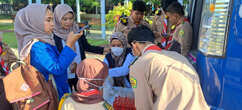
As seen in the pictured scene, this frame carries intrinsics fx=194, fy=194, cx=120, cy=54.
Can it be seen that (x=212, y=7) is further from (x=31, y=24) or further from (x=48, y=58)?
(x=31, y=24)

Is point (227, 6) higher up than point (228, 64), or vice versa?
point (227, 6)

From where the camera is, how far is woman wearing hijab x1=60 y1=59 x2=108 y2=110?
159 cm

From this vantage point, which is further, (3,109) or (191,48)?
(191,48)

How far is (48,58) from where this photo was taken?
1921 millimetres

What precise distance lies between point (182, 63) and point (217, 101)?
0.38 m

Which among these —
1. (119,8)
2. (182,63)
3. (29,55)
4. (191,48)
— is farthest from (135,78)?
(119,8)

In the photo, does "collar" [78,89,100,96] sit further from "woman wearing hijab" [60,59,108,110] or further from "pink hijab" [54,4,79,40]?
"pink hijab" [54,4,79,40]

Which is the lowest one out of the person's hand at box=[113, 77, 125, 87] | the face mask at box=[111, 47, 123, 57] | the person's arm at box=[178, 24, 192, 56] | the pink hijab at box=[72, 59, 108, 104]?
the person's hand at box=[113, 77, 125, 87]

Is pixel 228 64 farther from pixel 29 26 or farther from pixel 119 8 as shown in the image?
pixel 119 8

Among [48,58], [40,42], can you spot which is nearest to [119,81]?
[48,58]

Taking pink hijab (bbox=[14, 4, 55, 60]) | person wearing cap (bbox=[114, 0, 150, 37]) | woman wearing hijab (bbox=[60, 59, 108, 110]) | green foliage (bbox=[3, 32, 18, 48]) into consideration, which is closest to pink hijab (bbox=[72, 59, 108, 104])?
woman wearing hijab (bbox=[60, 59, 108, 110])

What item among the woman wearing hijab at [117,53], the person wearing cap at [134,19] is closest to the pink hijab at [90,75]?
the woman wearing hijab at [117,53]

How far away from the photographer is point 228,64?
51.4 inches

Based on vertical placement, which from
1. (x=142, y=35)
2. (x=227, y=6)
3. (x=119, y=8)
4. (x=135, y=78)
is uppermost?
(x=119, y=8)
